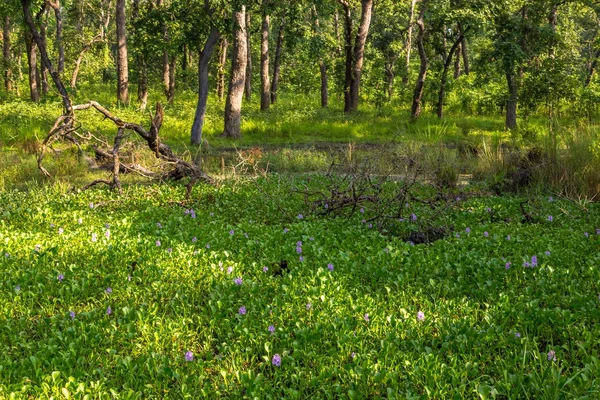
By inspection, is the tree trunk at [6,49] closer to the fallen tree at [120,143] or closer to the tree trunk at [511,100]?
the fallen tree at [120,143]

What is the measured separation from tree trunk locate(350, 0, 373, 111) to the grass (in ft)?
52.9

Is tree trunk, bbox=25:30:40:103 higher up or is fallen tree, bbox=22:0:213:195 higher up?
tree trunk, bbox=25:30:40:103

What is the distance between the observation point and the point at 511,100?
21016 millimetres

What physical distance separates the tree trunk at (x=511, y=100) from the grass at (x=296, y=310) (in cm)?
1572

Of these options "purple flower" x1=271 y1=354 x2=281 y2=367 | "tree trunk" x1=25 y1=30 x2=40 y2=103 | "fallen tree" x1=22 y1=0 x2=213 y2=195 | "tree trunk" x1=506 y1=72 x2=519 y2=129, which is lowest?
"purple flower" x1=271 y1=354 x2=281 y2=367

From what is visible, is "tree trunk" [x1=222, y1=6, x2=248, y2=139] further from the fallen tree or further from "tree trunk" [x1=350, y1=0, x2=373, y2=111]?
"tree trunk" [x1=350, y1=0, x2=373, y2=111]

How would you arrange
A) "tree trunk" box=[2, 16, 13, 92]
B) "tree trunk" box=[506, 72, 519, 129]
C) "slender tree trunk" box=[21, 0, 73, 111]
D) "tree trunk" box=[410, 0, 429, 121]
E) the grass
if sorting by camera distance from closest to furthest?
the grass < "slender tree trunk" box=[21, 0, 73, 111] < "tree trunk" box=[410, 0, 429, 121] < "tree trunk" box=[506, 72, 519, 129] < "tree trunk" box=[2, 16, 13, 92]

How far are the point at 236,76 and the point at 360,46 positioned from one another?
23.5 ft

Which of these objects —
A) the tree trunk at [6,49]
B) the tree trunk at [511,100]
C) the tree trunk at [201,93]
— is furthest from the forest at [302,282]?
the tree trunk at [6,49]

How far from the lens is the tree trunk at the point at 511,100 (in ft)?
68.8

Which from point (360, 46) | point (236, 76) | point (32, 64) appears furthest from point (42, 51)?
point (32, 64)

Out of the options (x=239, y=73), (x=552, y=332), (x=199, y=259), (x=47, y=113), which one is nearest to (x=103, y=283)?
(x=199, y=259)

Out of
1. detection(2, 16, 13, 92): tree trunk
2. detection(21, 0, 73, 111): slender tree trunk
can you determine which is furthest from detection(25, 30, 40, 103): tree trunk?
detection(21, 0, 73, 111): slender tree trunk

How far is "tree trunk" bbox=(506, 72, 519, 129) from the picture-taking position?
21.0 metres
